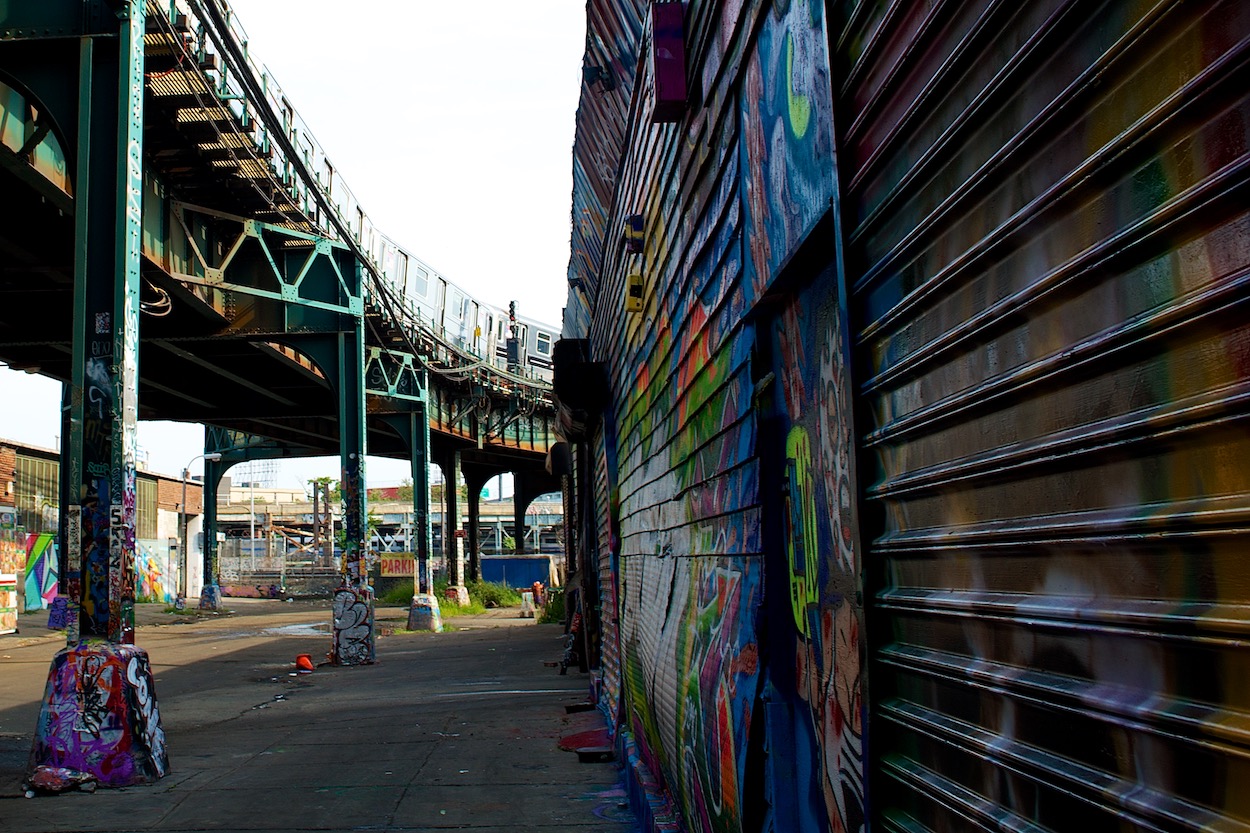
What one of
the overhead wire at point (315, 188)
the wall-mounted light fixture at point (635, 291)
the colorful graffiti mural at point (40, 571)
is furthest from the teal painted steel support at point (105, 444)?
the colorful graffiti mural at point (40, 571)

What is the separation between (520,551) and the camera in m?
53.1

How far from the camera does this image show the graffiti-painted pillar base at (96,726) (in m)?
7.34

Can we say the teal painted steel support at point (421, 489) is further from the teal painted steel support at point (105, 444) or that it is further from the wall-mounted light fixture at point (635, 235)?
the wall-mounted light fixture at point (635, 235)

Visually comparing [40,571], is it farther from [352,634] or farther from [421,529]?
[352,634]

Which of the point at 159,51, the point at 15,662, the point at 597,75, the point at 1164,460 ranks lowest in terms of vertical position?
the point at 15,662

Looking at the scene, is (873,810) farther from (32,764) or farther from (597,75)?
(32,764)

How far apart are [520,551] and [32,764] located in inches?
1809

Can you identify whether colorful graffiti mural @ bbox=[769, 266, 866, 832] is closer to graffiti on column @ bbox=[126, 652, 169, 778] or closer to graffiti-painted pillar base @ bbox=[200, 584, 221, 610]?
graffiti on column @ bbox=[126, 652, 169, 778]

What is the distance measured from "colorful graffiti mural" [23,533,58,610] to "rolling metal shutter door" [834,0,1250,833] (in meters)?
39.2

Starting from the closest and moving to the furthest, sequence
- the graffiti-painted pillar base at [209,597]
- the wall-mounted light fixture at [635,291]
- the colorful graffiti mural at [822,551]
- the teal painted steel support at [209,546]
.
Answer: the colorful graffiti mural at [822,551], the wall-mounted light fixture at [635,291], the teal painted steel support at [209,546], the graffiti-painted pillar base at [209,597]

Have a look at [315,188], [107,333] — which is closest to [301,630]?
[315,188]

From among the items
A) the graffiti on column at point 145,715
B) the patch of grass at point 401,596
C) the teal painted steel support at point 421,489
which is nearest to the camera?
the graffiti on column at point 145,715

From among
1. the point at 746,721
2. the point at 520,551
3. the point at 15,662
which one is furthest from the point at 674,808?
the point at 520,551

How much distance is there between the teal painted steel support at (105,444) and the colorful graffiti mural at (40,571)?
3025cm
